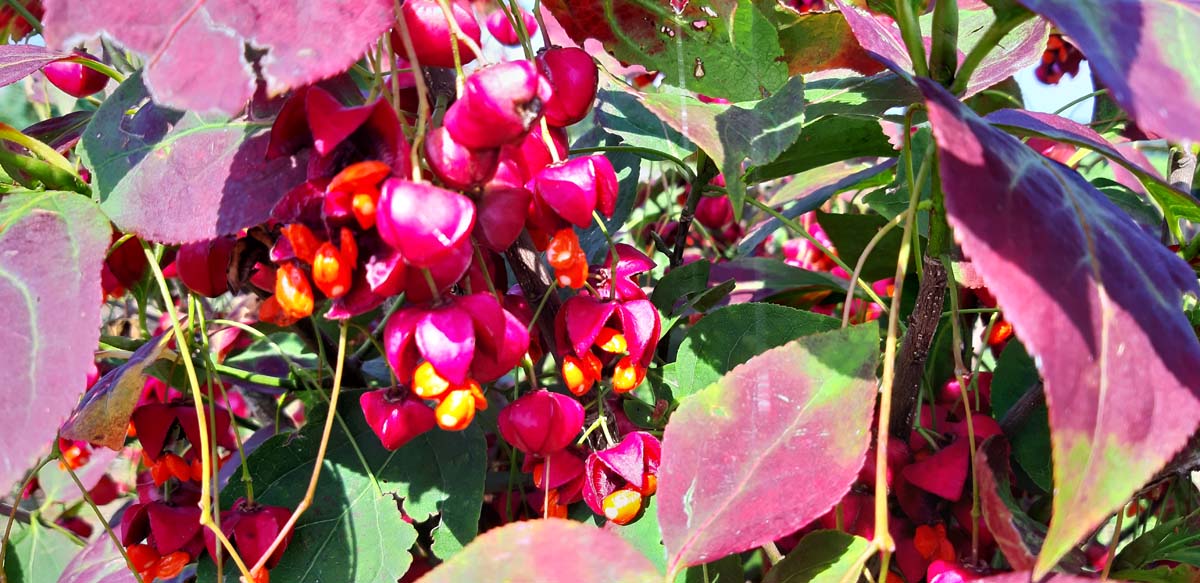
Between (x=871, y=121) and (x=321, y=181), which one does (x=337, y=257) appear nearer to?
(x=321, y=181)

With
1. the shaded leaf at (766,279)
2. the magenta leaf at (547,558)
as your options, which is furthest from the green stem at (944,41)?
the shaded leaf at (766,279)

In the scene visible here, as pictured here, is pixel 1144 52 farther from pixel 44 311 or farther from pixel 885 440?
pixel 44 311

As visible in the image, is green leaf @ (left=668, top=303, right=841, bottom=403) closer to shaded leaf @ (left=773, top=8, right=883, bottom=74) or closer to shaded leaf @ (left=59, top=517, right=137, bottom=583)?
shaded leaf @ (left=773, top=8, right=883, bottom=74)

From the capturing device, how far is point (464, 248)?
46cm

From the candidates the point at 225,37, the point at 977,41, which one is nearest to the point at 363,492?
the point at 225,37

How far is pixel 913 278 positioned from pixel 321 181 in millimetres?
608

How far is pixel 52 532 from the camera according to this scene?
110 centimetres

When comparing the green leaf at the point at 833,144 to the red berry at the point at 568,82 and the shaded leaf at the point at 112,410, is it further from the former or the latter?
the shaded leaf at the point at 112,410

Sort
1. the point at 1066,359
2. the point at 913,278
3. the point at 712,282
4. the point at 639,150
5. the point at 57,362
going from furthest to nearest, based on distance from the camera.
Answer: the point at 712,282
the point at 913,278
the point at 639,150
the point at 57,362
the point at 1066,359

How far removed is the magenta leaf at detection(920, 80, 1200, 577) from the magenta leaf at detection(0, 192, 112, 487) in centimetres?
45

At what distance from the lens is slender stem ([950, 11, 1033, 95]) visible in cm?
50

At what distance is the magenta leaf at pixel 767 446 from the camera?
17.9 inches

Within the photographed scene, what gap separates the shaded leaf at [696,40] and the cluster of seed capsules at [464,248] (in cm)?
9

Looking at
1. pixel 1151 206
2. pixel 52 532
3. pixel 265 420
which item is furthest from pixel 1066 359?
pixel 52 532
